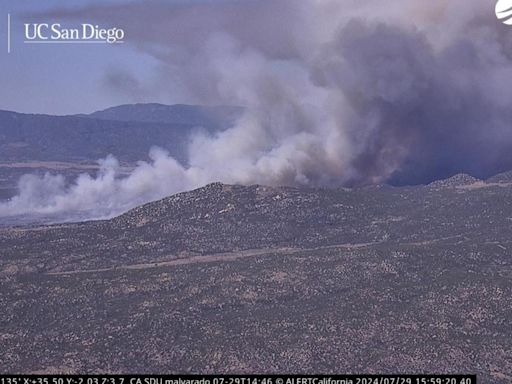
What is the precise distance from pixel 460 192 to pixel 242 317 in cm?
7998

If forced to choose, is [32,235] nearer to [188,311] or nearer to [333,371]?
[188,311]

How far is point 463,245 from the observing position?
107 m

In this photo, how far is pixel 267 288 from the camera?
91062 millimetres

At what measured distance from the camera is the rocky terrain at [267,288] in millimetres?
72375
